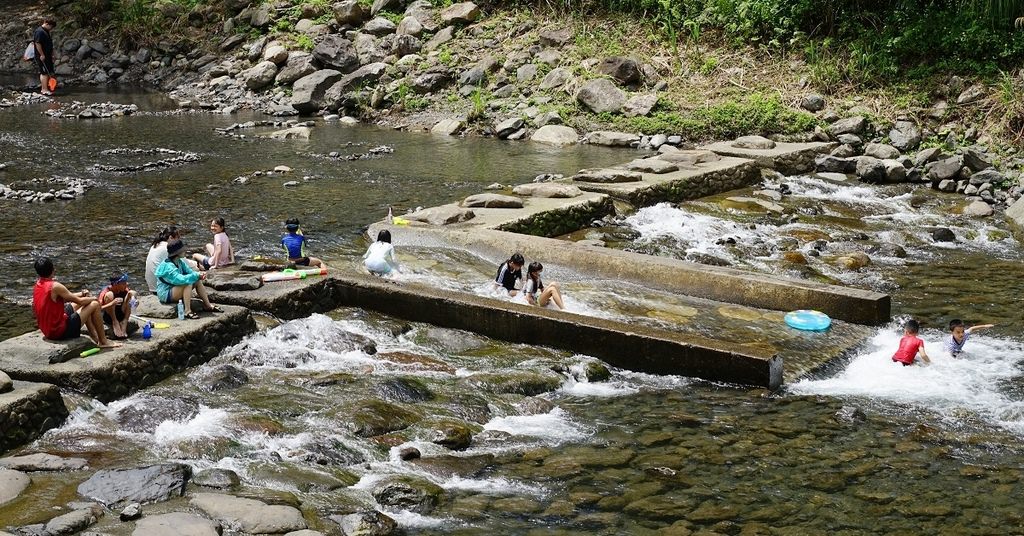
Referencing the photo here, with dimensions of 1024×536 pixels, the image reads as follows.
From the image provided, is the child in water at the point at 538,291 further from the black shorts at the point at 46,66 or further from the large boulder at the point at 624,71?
the black shorts at the point at 46,66

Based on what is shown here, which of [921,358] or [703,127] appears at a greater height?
[703,127]

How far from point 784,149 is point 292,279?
1223cm

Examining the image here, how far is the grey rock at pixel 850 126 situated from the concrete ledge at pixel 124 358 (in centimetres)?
1528

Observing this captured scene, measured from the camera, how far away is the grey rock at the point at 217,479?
7.47 m

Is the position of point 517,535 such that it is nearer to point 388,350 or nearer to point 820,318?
point 388,350

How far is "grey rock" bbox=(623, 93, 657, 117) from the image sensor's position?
23.8m

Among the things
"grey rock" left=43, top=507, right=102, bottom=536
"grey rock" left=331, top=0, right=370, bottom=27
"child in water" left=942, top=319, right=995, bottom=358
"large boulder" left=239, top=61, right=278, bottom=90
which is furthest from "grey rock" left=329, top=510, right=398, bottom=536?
"grey rock" left=331, top=0, right=370, bottom=27

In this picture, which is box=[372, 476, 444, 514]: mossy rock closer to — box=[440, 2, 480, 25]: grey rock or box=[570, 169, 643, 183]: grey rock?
box=[570, 169, 643, 183]: grey rock

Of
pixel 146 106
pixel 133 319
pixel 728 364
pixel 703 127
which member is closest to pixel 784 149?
pixel 703 127

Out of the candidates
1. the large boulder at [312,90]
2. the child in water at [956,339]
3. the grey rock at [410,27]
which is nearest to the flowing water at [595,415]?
the child in water at [956,339]

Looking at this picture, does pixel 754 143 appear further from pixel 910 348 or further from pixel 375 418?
pixel 375 418

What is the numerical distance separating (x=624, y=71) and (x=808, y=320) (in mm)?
14687

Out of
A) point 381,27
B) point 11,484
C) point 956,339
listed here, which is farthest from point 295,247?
point 381,27

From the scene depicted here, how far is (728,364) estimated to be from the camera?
9.70 meters
